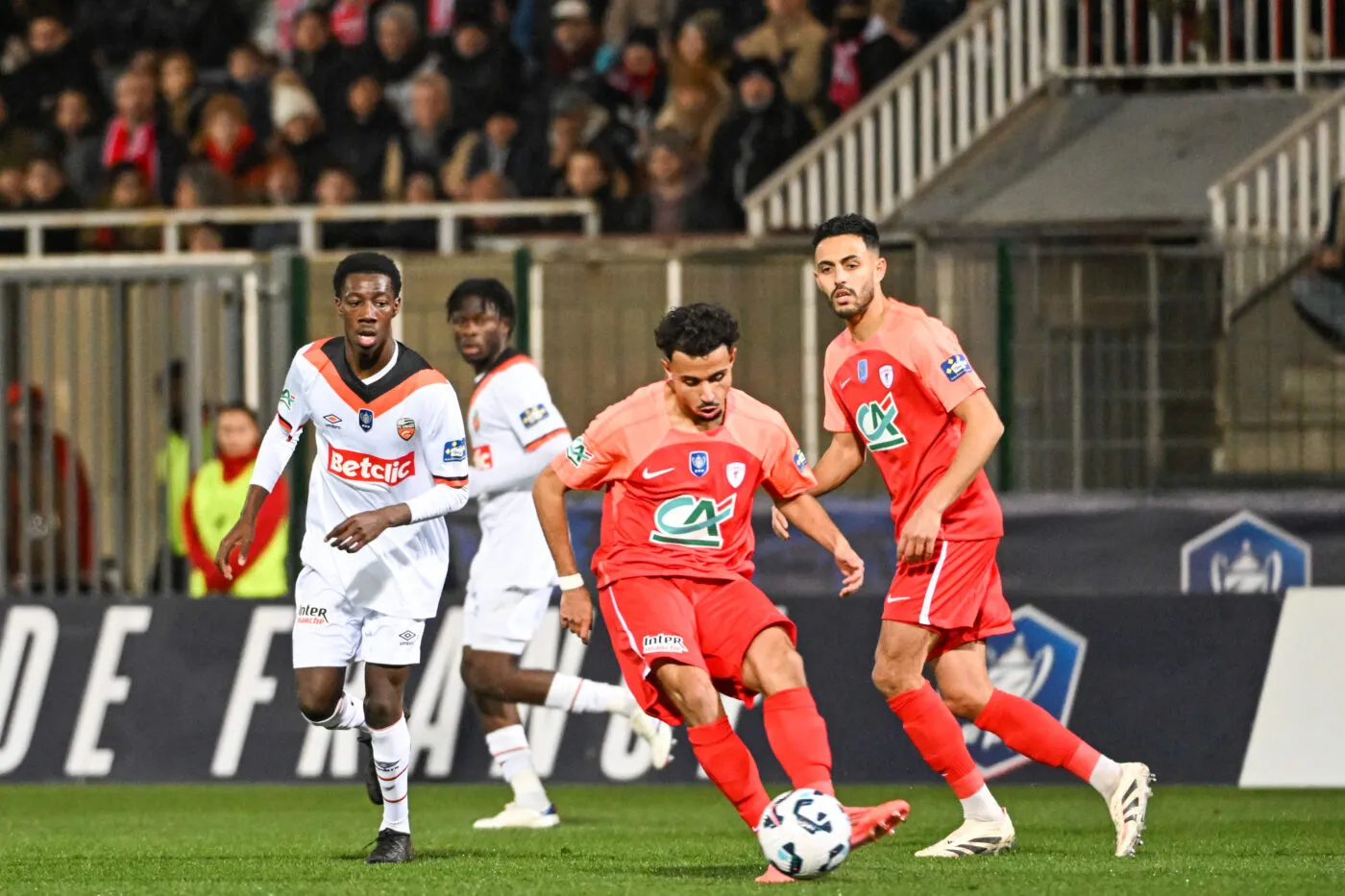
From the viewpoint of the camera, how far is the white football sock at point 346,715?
A: 29.0 feet

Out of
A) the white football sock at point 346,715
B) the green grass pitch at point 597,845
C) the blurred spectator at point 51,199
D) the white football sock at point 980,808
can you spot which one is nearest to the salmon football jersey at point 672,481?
the green grass pitch at point 597,845

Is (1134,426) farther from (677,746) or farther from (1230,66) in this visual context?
(1230,66)

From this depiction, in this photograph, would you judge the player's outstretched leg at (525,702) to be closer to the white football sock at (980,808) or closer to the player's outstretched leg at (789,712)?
the white football sock at (980,808)

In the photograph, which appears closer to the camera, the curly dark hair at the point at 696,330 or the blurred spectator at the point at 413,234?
the curly dark hair at the point at 696,330

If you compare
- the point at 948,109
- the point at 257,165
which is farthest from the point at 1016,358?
the point at 257,165

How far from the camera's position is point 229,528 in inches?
516

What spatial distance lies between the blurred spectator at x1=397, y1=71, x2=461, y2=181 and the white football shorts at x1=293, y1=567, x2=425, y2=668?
9523 millimetres

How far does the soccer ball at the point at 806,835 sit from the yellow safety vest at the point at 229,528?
20.0 feet

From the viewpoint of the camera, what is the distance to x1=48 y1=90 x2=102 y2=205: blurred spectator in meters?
19.0

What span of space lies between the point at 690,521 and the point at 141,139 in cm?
1186

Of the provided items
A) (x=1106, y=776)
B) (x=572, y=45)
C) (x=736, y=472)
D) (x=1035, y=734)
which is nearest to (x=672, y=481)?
(x=736, y=472)

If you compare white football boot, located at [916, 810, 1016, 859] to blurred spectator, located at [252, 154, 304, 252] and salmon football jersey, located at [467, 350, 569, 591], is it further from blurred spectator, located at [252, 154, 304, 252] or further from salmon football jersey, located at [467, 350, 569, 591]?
blurred spectator, located at [252, 154, 304, 252]

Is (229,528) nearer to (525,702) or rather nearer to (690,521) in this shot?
(525,702)

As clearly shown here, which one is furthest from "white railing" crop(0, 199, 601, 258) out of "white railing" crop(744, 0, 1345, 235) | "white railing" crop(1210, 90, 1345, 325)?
"white railing" crop(1210, 90, 1345, 325)
